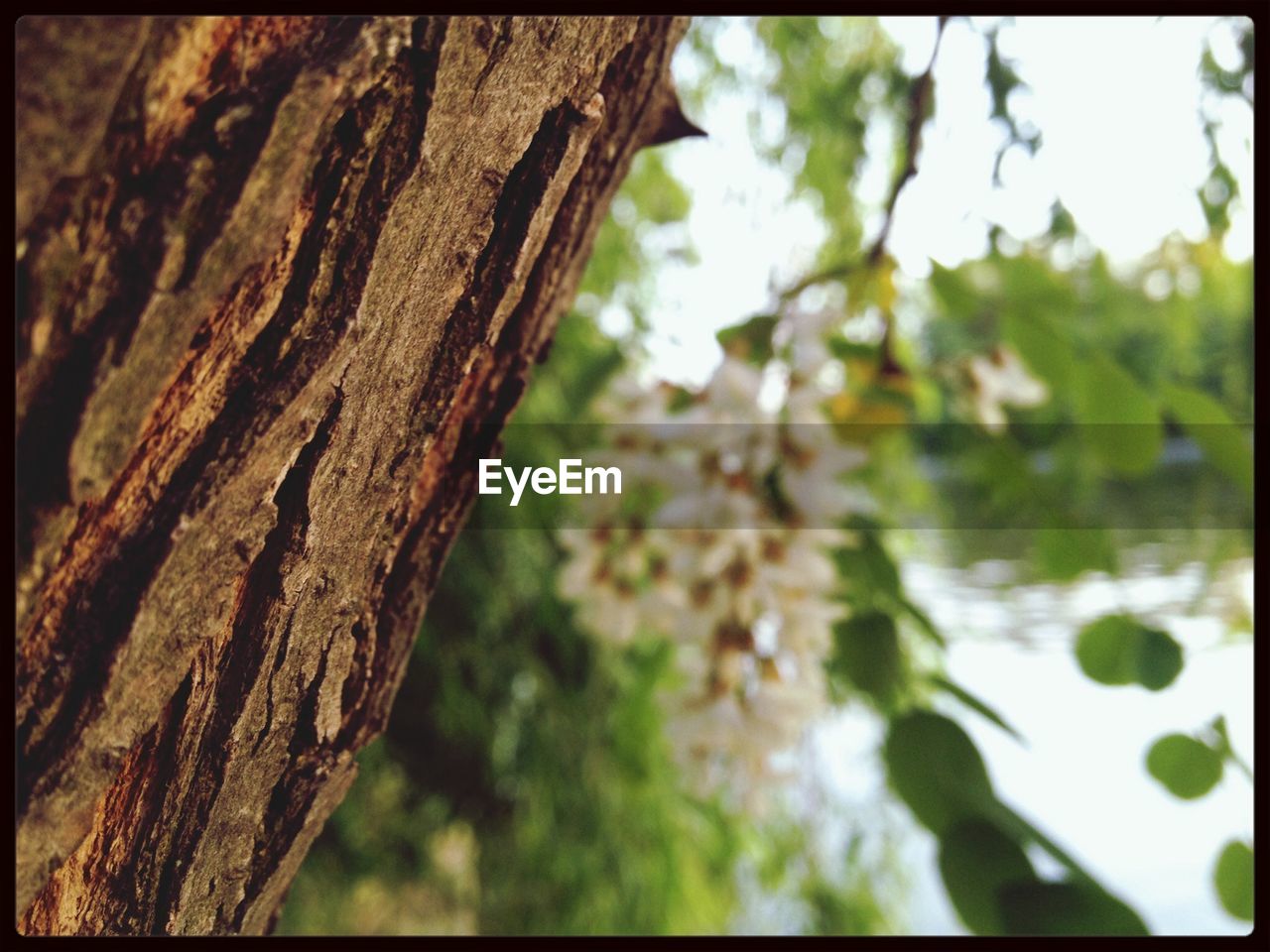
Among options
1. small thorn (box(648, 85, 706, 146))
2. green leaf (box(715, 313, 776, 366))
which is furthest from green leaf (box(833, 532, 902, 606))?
small thorn (box(648, 85, 706, 146))

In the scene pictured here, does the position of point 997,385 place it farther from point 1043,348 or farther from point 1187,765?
point 1187,765

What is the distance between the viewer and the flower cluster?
0.60 meters

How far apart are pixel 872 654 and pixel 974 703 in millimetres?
90

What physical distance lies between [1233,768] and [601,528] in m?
0.38

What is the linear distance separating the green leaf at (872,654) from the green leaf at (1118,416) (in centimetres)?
17

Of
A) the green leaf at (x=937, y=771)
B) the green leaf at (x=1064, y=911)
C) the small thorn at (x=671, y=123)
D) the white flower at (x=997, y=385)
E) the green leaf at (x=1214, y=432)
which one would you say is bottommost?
the green leaf at (x=1064, y=911)

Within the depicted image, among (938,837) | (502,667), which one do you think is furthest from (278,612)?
(502,667)

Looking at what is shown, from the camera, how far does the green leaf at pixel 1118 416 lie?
2.05 ft

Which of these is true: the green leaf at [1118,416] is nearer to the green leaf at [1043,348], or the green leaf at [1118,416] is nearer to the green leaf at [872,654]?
the green leaf at [1043,348]

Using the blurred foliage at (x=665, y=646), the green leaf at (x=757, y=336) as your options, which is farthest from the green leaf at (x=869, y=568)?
→ the green leaf at (x=757, y=336)

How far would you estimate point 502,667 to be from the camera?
1060 mm

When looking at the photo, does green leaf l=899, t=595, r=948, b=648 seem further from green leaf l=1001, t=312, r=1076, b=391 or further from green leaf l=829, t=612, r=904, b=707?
green leaf l=1001, t=312, r=1076, b=391

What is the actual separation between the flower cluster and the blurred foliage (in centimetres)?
3

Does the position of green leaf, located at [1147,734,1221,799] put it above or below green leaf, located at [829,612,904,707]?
below
